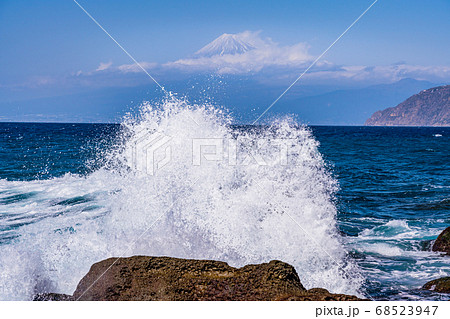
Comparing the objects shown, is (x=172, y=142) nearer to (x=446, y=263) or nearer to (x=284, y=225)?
(x=284, y=225)

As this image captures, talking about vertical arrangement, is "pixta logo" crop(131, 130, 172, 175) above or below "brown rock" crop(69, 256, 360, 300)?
above

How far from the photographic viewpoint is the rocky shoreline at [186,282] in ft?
11.8

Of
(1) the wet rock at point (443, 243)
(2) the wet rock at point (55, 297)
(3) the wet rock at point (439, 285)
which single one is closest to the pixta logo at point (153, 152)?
(2) the wet rock at point (55, 297)

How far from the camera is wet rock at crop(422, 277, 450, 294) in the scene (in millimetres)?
5276

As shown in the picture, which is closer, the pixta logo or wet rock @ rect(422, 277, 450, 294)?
wet rock @ rect(422, 277, 450, 294)

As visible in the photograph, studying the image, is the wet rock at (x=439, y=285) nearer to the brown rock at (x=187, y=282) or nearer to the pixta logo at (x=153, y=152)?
the brown rock at (x=187, y=282)

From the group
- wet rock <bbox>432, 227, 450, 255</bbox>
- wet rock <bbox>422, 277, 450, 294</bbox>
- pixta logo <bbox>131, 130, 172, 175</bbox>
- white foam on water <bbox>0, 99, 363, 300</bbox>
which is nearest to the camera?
wet rock <bbox>422, 277, 450, 294</bbox>

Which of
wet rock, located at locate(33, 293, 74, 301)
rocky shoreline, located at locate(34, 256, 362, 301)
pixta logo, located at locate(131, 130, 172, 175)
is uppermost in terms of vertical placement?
pixta logo, located at locate(131, 130, 172, 175)

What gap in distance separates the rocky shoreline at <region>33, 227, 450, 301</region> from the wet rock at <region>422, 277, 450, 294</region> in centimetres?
260

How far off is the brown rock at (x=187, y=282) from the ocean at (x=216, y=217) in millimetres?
1442

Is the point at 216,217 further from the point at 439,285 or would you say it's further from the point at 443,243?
the point at 443,243

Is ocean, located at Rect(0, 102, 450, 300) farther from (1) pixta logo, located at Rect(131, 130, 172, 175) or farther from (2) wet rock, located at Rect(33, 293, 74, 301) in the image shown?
(2) wet rock, located at Rect(33, 293, 74, 301)

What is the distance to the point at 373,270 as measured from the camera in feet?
21.7

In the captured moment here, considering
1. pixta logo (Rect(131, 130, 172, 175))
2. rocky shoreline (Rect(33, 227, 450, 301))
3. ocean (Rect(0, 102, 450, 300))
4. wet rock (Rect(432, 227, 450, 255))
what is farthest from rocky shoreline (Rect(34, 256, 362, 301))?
pixta logo (Rect(131, 130, 172, 175))
